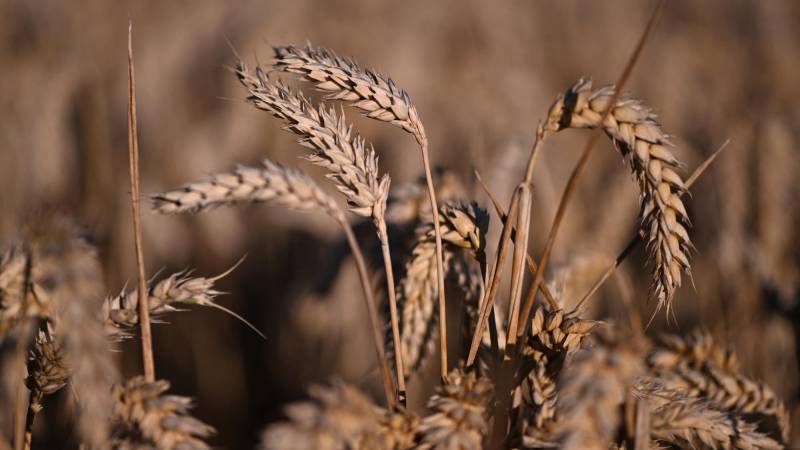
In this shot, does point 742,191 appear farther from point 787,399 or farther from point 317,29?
point 317,29

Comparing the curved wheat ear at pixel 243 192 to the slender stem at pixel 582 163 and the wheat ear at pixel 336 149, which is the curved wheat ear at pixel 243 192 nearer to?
the wheat ear at pixel 336 149

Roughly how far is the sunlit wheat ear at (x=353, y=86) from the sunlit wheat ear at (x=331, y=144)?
34 millimetres

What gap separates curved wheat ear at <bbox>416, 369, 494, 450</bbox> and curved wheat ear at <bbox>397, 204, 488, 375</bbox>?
26cm

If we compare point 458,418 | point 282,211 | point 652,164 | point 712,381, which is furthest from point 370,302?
point 282,211

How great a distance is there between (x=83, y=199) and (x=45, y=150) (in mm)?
415

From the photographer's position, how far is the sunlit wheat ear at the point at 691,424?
0.86m

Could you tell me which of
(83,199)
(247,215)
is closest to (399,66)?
(247,215)

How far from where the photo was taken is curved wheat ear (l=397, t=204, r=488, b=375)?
0.96m

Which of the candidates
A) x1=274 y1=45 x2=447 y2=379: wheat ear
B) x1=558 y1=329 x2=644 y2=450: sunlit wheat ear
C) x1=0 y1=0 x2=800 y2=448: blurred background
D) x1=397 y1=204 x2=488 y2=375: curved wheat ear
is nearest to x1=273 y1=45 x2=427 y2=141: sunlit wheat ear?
x1=274 y1=45 x2=447 y2=379: wheat ear

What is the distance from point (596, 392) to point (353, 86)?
53cm

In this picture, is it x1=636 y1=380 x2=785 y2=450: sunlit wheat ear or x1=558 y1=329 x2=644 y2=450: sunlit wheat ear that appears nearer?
x1=558 y1=329 x2=644 y2=450: sunlit wheat ear

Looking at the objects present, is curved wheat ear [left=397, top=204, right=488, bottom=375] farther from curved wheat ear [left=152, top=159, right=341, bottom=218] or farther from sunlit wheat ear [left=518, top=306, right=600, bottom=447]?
curved wheat ear [left=152, top=159, right=341, bottom=218]

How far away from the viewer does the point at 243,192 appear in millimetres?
709

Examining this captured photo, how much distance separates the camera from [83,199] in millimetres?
2738
